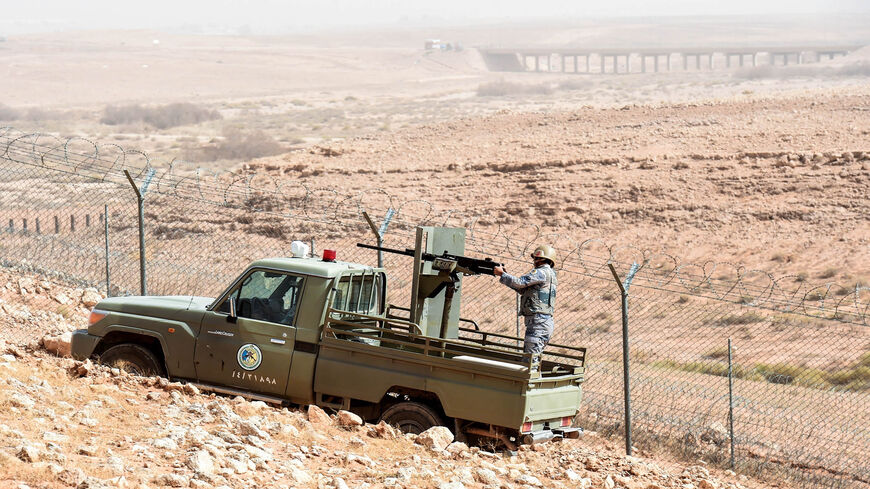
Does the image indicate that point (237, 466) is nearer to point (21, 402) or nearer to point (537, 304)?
point (21, 402)

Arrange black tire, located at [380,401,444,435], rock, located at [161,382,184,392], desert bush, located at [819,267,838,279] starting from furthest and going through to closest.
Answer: desert bush, located at [819,267,838,279]
rock, located at [161,382,184,392]
black tire, located at [380,401,444,435]

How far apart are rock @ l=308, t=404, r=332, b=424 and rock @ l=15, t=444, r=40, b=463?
3.01m

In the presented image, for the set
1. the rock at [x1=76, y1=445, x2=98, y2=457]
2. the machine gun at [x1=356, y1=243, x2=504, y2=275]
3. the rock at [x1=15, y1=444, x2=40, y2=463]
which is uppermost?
the machine gun at [x1=356, y1=243, x2=504, y2=275]

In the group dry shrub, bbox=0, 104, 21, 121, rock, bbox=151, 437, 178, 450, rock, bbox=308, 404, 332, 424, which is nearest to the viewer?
rock, bbox=151, 437, 178, 450

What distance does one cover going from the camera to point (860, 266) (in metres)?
24.0

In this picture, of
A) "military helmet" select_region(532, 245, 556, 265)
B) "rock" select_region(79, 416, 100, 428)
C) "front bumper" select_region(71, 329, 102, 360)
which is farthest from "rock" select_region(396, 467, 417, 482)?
"front bumper" select_region(71, 329, 102, 360)

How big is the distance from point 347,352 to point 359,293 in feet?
3.14

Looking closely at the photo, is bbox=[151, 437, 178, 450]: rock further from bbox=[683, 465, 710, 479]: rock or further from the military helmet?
bbox=[683, 465, 710, 479]: rock

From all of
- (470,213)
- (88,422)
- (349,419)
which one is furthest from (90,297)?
(470,213)

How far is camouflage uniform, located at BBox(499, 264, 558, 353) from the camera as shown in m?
10.1

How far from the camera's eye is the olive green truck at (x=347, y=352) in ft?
30.4

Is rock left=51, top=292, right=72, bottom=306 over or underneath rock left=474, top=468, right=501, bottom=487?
over

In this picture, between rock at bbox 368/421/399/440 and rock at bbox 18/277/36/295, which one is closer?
rock at bbox 368/421/399/440

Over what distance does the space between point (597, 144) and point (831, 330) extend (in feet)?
46.0
